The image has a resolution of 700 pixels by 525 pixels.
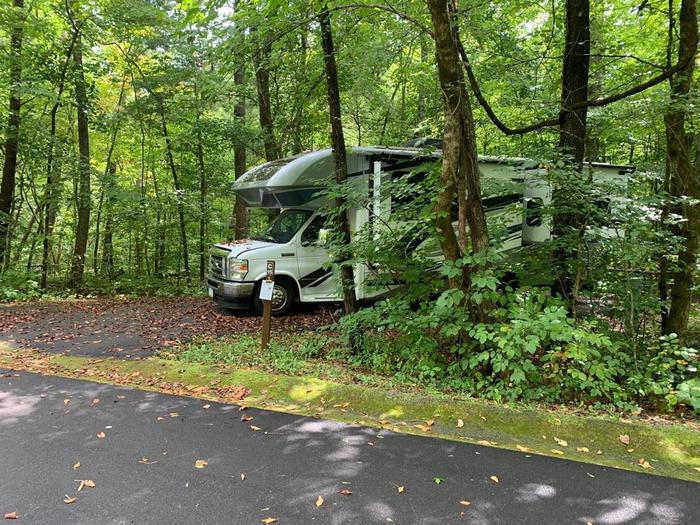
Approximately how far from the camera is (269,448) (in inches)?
140

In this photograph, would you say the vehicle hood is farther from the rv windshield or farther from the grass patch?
the grass patch

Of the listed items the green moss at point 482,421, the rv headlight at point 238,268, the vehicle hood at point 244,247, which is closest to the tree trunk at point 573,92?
the green moss at point 482,421

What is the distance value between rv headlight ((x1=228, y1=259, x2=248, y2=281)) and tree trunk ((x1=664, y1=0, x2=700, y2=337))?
6.48m

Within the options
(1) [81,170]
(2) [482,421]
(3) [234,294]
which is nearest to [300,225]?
(3) [234,294]

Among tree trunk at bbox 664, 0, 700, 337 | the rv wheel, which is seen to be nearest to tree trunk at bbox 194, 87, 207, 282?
the rv wheel

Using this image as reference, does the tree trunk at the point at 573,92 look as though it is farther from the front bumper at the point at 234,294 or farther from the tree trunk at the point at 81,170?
the tree trunk at the point at 81,170

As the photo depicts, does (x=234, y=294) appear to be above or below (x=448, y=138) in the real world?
below

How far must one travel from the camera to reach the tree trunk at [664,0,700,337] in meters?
5.55

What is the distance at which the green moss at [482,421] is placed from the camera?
3.44 meters

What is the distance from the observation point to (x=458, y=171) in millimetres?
4980

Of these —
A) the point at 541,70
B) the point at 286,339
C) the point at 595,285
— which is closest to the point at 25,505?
the point at 286,339

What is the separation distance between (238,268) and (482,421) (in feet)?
18.7

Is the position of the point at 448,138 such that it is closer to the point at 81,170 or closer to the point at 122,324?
the point at 122,324

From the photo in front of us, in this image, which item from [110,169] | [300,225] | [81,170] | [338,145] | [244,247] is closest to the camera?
[338,145]
